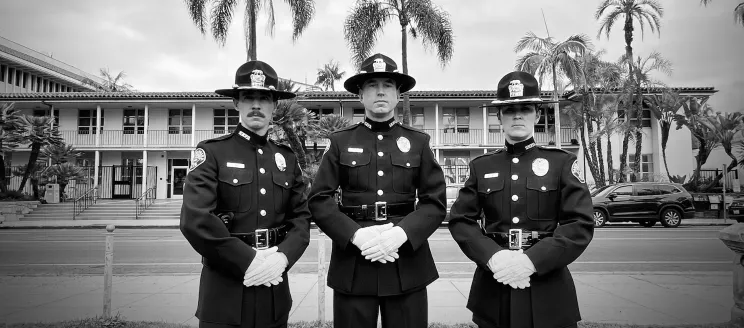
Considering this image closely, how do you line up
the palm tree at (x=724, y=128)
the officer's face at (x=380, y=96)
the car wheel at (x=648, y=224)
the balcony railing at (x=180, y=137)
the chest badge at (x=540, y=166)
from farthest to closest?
the balcony railing at (x=180, y=137) < the palm tree at (x=724, y=128) < the car wheel at (x=648, y=224) < the officer's face at (x=380, y=96) < the chest badge at (x=540, y=166)

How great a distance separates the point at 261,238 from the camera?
2.77 m

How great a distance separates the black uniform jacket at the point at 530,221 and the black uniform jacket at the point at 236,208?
109 cm

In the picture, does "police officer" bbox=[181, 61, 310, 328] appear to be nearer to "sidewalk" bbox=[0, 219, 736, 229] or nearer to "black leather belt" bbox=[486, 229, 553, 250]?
"black leather belt" bbox=[486, 229, 553, 250]

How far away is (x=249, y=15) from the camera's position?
659 inches

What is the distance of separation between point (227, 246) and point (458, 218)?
4.60 ft

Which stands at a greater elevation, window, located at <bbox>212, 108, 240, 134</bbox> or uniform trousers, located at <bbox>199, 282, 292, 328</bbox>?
window, located at <bbox>212, 108, 240, 134</bbox>


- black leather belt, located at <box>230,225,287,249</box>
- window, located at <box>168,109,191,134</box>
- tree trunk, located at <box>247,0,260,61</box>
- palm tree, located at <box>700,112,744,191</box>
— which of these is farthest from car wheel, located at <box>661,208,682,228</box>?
window, located at <box>168,109,191,134</box>

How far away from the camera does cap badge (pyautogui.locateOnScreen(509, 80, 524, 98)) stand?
114 inches

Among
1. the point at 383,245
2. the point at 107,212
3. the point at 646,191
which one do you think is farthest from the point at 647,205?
the point at 107,212

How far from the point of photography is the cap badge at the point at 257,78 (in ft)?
9.45

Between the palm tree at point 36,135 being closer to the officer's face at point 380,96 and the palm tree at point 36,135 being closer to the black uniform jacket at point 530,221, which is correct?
the officer's face at point 380,96

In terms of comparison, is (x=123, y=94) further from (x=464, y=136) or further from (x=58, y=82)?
(x=464, y=136)

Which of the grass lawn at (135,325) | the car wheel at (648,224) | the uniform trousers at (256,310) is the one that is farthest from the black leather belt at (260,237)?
the car wheel at (648,224)

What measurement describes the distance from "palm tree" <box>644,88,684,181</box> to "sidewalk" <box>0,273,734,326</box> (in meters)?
20.5
